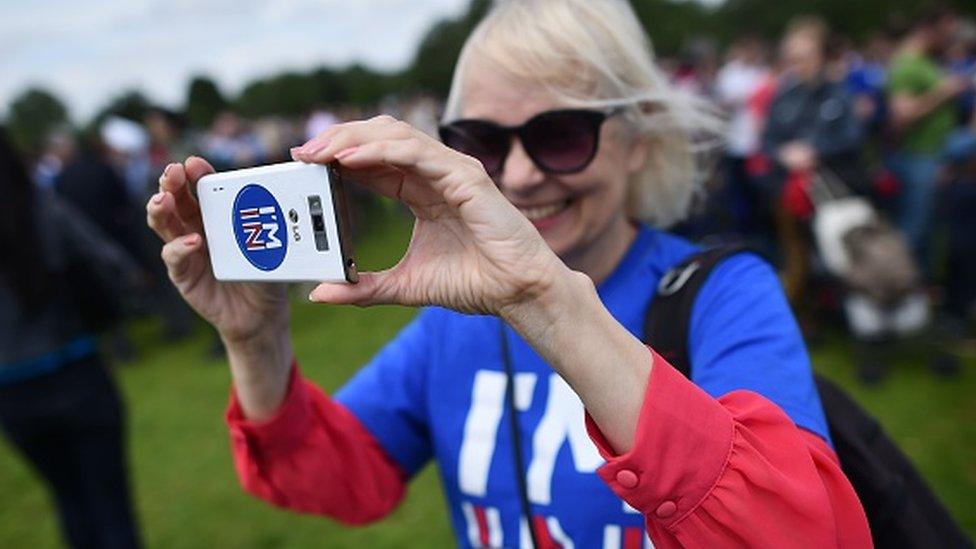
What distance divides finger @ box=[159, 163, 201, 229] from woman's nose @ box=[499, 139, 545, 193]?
21.4 inches

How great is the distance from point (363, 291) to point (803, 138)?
424cm

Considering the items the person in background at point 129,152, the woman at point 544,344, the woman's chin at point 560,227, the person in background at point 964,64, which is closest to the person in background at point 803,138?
the person in background at point 964,64

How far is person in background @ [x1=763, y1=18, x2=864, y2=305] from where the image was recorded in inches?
168

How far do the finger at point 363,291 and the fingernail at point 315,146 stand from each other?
169 mm

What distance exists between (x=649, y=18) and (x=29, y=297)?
133 ft

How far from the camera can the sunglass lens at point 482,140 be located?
1281mm

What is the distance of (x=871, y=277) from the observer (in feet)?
12.4

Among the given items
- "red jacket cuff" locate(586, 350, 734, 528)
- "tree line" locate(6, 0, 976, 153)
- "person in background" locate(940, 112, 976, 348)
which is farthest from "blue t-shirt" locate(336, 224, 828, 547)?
"tree line" locate(6, 0, 976, 153)

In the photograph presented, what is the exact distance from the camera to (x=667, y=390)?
0.82 m

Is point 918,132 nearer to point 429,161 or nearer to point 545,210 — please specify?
point 545,210

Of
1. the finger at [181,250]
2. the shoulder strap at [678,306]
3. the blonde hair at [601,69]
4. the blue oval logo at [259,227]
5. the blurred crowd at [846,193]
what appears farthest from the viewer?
the blurred crowd at [846,193]

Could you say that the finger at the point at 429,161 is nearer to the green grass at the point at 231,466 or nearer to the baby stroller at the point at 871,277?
the green grass at the point at 231,466

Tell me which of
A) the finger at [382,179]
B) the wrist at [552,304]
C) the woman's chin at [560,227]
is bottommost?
the woman's chin at [560,227]

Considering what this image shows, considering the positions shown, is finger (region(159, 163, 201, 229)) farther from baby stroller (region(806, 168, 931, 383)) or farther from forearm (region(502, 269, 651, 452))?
baby stroller (region(806, 168, 931, 383))
